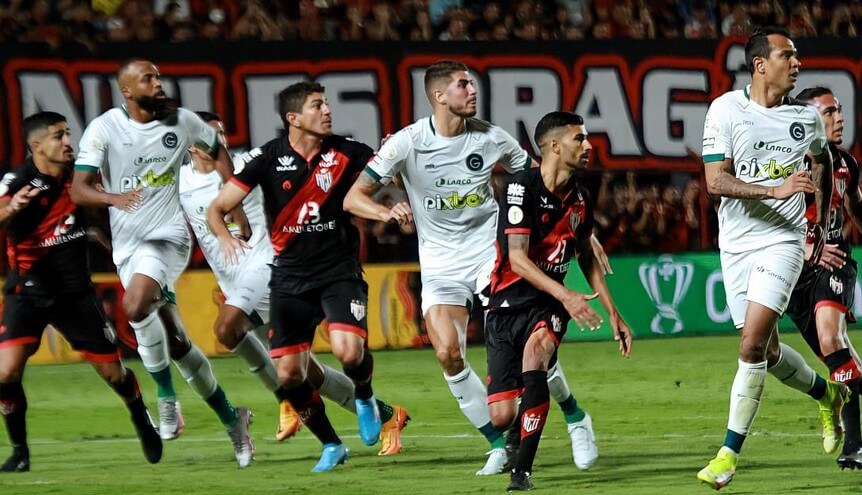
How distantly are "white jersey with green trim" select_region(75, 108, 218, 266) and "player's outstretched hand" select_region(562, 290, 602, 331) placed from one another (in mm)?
3902

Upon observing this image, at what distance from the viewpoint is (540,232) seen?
855 cm

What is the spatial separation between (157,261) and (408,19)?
27.6 feet

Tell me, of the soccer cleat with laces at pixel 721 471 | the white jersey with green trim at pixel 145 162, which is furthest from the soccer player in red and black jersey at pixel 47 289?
the soccer cleat with laces at pixel 721 471

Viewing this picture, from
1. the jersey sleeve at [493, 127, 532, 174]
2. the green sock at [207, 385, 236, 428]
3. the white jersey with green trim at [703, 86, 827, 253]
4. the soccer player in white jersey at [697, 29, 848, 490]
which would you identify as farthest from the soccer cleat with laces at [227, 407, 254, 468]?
the white jersey with green trim at [703, 86, 827, 253]

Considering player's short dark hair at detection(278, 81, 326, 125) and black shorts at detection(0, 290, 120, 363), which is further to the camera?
black shorts at detection(0, 290, 120, 363)

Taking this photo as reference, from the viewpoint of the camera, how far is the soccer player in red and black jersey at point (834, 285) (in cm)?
955

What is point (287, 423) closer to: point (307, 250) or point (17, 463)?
point (307, 250)

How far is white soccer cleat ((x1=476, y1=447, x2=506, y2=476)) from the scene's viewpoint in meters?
9.09

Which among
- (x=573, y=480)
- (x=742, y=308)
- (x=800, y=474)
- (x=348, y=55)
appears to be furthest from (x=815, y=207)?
(x=348, y=55)

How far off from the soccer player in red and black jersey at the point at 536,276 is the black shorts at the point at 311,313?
3.69 ft

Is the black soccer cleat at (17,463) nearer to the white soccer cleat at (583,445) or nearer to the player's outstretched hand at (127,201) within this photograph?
the player's outstretched hand at (127,201)

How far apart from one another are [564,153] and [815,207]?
69.0 inches

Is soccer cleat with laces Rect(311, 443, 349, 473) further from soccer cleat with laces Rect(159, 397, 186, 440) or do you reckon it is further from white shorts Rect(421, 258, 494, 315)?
soccer cleat with laces Rect(159, 397, 186, 440)

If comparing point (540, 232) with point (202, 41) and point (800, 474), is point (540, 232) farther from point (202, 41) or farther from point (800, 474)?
point (202, 41)
